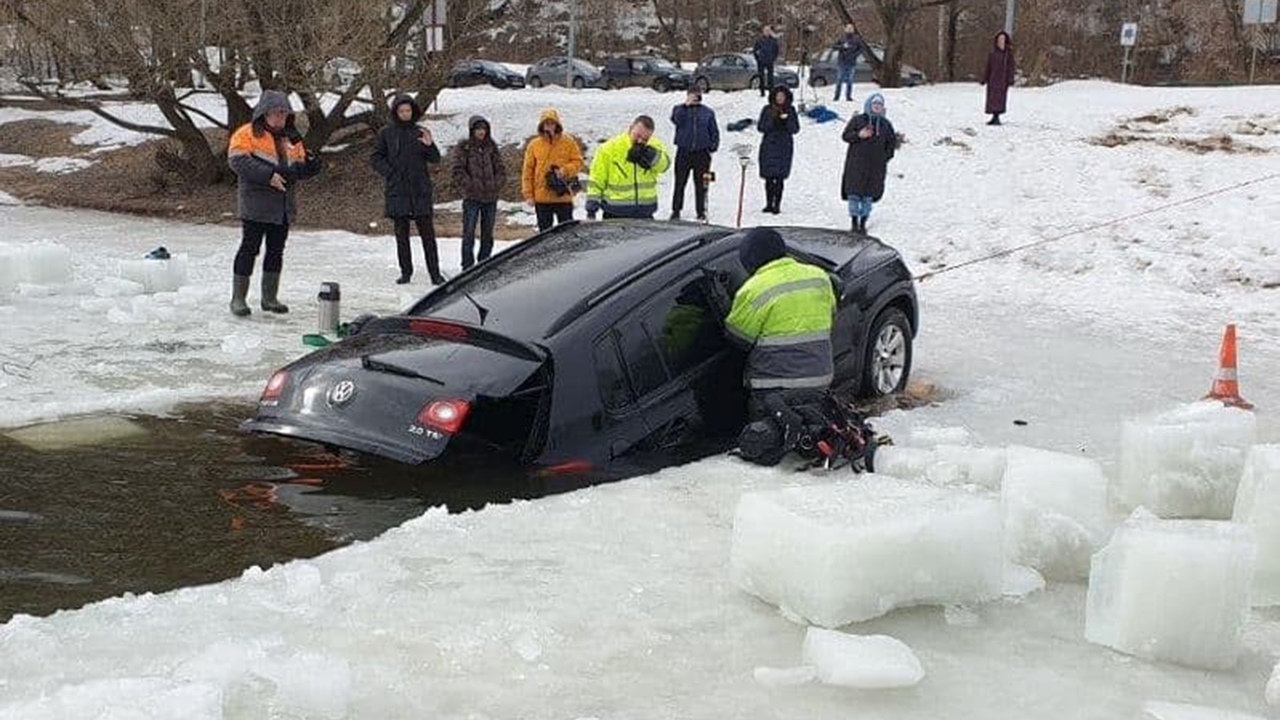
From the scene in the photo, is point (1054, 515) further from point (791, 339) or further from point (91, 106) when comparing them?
point (91, 106)

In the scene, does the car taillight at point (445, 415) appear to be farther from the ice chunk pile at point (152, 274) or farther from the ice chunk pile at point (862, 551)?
the ice chunk pile at point (152, 274)

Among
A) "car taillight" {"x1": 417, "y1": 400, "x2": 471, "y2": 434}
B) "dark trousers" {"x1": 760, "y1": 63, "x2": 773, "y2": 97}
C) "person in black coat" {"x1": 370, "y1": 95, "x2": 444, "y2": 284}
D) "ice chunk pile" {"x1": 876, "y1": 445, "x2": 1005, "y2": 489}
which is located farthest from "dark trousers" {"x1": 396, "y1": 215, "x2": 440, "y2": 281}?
"dark trousers" {"x1": 760, "y1": 63, "x2": 773, "y2": 97}

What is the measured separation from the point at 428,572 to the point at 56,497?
2118 mm

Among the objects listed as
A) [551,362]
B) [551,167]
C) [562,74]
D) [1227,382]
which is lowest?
[1227,382]

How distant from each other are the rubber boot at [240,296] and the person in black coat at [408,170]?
8.13 feet

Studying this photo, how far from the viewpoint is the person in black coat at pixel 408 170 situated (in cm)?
1290

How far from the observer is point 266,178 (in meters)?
10.5

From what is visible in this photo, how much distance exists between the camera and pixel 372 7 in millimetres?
21812

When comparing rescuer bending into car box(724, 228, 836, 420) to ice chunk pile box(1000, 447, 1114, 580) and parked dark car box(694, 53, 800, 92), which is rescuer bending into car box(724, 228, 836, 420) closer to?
ice chunk pile box(1000, 447, 1114, 580)

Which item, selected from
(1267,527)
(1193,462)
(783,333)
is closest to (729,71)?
(783,333)

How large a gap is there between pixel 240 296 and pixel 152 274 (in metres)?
1.34

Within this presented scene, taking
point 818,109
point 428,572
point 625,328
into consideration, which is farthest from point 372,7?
point 428,572

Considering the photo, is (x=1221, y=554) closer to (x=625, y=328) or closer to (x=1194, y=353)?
(x=625, y=328)

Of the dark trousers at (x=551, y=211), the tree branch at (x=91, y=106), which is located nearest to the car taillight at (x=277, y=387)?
the dark trousers at (x=551, y=211)
